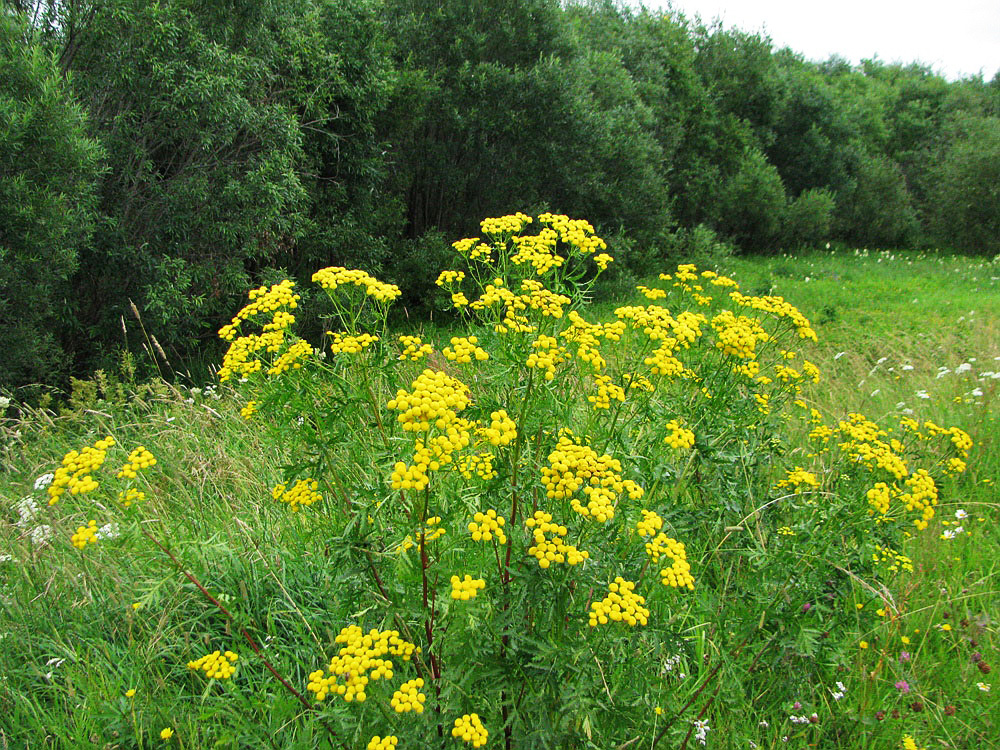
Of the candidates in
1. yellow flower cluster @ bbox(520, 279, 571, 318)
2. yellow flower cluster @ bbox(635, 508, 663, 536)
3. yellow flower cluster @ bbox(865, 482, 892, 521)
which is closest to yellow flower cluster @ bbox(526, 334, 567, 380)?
yellow flower cluster @ bbox(520, 279, 571, 318)

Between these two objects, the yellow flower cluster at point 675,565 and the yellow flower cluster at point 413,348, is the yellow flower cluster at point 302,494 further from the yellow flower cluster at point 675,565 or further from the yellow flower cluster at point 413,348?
the yellow flower cluster at point 675,565

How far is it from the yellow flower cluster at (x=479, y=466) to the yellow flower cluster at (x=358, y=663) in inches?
22.0

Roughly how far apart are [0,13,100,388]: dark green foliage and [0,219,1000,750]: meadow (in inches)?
114

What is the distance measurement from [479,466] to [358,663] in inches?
27.5

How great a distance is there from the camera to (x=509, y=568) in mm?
1793

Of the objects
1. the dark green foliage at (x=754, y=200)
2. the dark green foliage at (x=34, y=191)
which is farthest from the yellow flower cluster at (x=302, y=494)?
the dark green foliage at (x=754, y=200)

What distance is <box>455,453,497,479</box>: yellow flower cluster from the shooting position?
204cm

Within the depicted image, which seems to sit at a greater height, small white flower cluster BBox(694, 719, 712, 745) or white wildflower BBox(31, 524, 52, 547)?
white wildflower BBox(31, 524, 52, 547)

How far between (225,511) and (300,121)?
23.2 feet

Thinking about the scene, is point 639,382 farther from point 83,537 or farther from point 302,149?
point 302,149

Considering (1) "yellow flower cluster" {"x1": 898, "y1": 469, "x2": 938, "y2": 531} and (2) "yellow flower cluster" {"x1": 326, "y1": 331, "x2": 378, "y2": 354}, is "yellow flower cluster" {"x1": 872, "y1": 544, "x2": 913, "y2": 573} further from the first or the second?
(2) "yellow flower cluster" {"x1": 326, "y1": 331, "x2": 378, "y2": 354}

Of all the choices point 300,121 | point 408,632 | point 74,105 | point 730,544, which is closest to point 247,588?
point 408,632

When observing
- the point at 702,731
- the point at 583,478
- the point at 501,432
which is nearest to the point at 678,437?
the point at 583,478

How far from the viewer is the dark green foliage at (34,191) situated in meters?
5.45
